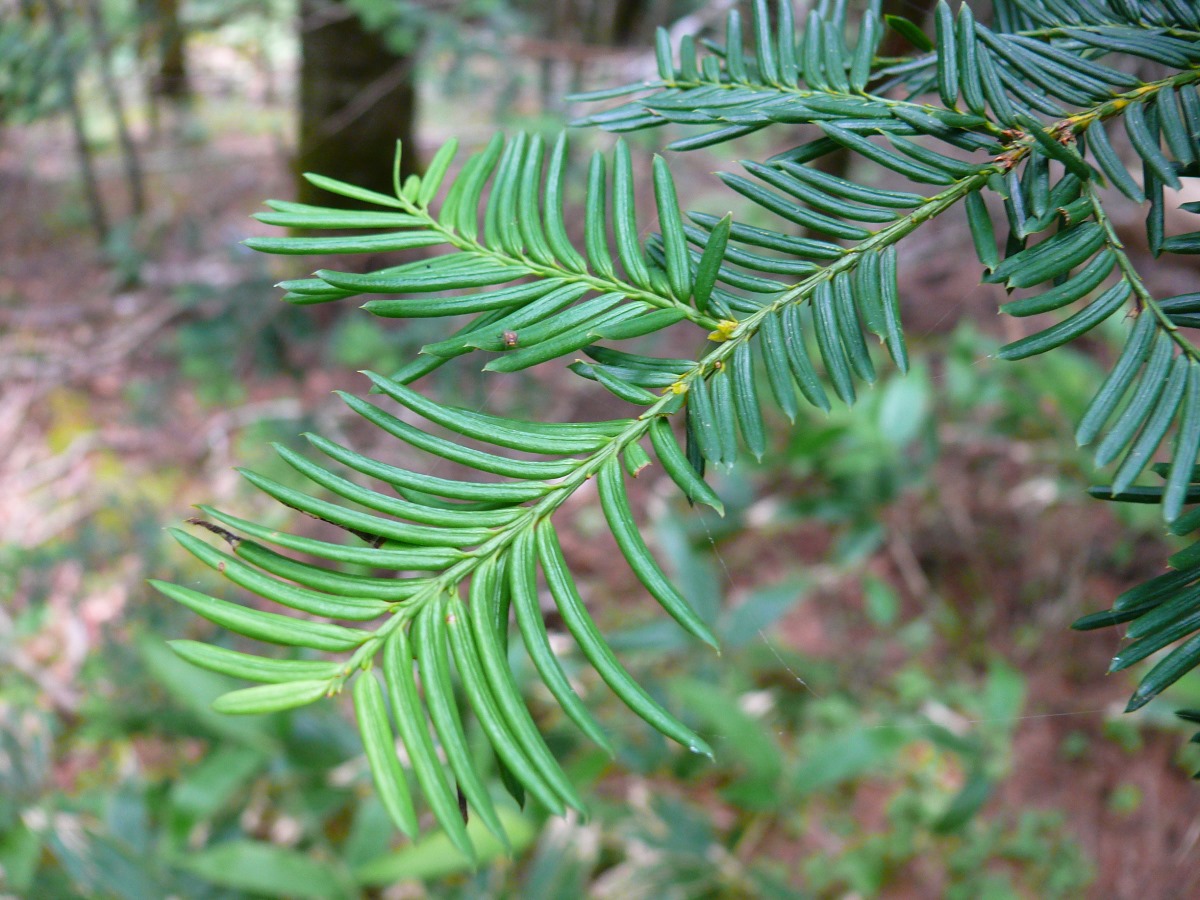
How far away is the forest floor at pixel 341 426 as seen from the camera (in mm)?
1542

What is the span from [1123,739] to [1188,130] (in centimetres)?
156

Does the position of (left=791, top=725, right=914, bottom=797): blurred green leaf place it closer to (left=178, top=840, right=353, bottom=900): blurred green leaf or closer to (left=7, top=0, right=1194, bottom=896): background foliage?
(left=7, top=0, right=1194, bottom=896): background foliage

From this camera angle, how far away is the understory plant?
294 millimetres

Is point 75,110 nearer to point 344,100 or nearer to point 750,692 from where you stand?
point 344,100

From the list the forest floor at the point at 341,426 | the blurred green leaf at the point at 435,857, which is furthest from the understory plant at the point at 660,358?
the blurred green leaf at the point at 435,857

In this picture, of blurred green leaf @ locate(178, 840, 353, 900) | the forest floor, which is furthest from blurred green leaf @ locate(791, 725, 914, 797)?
blurred green leaf @ locate(178, 840, 353, 900)

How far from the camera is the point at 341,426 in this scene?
1.90 meters

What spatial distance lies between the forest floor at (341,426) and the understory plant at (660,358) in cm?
77

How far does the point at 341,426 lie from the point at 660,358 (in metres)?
1.69

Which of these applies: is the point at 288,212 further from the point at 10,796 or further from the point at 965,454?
the point at 965,454

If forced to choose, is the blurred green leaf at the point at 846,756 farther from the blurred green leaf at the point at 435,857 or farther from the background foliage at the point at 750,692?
the blurred green leaf at the point at 435,857

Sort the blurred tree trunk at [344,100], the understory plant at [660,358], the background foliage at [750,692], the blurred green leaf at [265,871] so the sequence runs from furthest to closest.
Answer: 1. the blurred tree trunk at [344,100]
2. the background foliage at [750,692]
3. the blurred green leaf at [265,871]
4. the understory plant at [660,358]

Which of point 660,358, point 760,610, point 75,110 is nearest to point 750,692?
point 760,610

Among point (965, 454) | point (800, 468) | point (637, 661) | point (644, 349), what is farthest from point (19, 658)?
point (965, 454)
